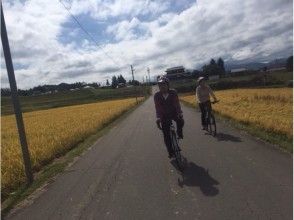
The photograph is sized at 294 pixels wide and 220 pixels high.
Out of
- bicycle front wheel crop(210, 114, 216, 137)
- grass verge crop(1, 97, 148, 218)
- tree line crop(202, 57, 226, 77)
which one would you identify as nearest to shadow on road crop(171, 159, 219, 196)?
grass verge crop(1, 97, 148, 218)

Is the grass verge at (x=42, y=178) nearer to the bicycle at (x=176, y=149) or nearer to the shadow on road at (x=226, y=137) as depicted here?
the bicycle at (x=176, y=149)

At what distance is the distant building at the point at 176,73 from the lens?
16238 centimetres

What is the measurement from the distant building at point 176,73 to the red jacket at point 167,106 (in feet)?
496

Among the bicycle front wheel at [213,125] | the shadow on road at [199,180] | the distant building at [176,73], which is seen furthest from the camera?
the distant building at [176,73]

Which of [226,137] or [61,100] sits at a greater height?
[226,137]

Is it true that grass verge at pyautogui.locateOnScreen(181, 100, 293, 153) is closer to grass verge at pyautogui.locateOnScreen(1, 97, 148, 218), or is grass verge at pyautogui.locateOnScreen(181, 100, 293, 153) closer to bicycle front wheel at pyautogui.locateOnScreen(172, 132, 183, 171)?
bicycle front wheel at pyautogui.locateOnScreen(172, 132, 183, 171)

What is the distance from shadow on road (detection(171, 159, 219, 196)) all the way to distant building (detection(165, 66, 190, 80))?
151833 mm

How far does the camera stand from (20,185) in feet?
31.1

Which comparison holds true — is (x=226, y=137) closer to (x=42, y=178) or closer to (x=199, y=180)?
(x=199, y=180)

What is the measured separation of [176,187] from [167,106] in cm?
254

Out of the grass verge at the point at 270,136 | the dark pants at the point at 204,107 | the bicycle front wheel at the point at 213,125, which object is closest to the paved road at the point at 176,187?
the grass verge at the point at 270,136

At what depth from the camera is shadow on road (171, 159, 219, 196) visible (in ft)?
23.6

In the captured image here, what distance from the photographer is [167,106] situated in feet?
31.6

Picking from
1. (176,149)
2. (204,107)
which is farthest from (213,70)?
(176,149)
